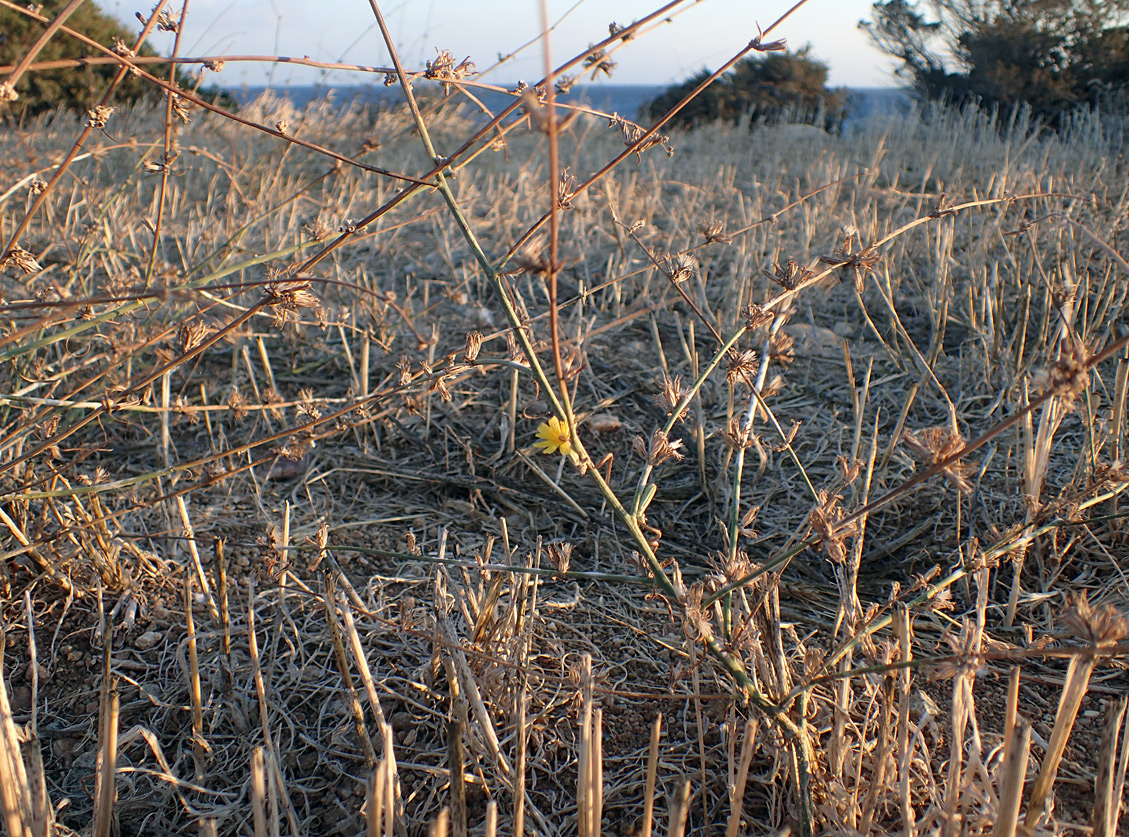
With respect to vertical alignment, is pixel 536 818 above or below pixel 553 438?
below

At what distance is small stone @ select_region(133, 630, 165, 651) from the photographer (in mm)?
1607

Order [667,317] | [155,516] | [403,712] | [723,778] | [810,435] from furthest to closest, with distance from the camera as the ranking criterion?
1. [667,317]
2. [810,435]
3. [155,516]
4. [403,712]
5. [723,778]

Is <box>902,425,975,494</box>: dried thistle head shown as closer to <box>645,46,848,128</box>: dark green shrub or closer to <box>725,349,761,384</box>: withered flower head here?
<box>725,349,761,384</box>: withered flower head

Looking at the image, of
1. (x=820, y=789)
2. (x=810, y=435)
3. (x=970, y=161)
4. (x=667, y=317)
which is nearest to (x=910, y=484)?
(x=820, y=789)

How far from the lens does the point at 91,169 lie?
511cm

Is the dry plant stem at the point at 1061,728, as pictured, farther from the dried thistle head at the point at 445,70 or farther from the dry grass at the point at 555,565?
the dried thistle head at the point at 445,70

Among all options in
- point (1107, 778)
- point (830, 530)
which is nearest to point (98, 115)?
point (830, 530)

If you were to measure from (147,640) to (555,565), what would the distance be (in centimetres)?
100

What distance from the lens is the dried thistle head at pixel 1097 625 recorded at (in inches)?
31.1

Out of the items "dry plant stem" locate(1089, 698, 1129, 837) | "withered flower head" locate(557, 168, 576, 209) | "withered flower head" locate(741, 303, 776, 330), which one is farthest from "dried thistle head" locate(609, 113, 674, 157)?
"dry plant stem" locate(1089, 698, 1129, 837)

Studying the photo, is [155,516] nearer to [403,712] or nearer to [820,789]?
[403,712]

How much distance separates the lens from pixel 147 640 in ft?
5.30

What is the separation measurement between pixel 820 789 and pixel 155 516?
5.34ft

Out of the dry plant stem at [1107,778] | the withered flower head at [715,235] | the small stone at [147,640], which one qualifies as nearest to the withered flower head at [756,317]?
the withered flower head at [715,235]
